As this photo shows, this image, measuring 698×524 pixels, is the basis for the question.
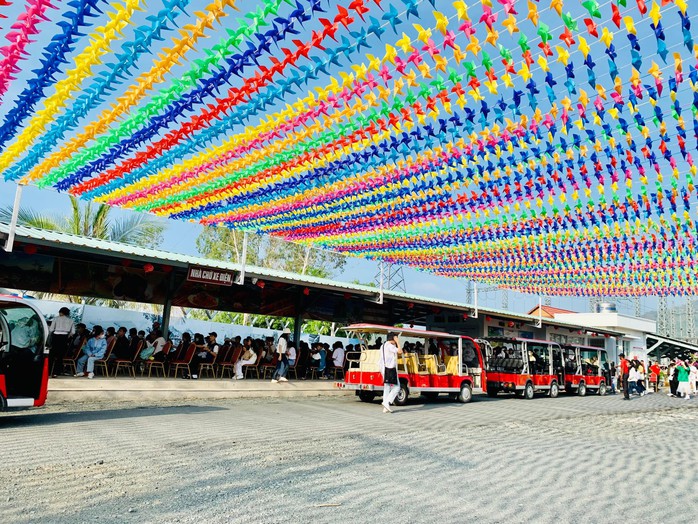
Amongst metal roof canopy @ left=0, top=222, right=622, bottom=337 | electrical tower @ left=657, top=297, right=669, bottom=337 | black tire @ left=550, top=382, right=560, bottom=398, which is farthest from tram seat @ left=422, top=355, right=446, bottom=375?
electrical tower @ left=657, top=297, right=669, bottom=337

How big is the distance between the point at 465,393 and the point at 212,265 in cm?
773

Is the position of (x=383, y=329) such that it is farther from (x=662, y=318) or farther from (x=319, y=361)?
(x=662, y=318)

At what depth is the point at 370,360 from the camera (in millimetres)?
13273

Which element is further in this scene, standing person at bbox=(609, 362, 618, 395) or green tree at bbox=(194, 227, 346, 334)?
green tree at bbox=(194, 227, 346, 334)

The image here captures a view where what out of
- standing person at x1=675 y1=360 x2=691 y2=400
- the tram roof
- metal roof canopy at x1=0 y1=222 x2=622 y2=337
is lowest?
standing person at x1=675 y1=360 x2=691 y2=400

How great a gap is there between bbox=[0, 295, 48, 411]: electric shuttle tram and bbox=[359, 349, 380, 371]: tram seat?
7.25 meters

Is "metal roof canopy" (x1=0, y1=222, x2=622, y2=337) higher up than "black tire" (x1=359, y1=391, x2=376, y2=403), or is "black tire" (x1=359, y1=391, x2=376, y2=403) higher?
"metal roof canopy" (x1=0, y1=222, x2=622, y2=337)

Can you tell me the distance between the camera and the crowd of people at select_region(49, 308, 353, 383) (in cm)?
1187

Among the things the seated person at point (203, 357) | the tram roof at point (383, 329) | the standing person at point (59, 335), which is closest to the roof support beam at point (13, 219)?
the standing person at point (59, 335)

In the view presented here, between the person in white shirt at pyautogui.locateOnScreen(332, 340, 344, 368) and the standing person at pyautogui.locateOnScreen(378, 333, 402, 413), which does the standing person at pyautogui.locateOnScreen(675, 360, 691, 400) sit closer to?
the person in white shirt at pyautogui.locateOnScreen(332, 340, 344, 368)

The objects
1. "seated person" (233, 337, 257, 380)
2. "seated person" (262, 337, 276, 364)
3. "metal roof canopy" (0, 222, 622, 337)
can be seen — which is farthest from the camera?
"seated person" (262, 337, 276, 364)

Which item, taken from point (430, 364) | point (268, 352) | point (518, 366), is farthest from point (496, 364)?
point (268, 352)

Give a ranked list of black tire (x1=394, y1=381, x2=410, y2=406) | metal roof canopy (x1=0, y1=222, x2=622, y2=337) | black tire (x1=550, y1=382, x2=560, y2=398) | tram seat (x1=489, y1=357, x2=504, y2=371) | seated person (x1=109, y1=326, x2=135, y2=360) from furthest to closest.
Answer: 1. black tire (x1=550, y1=382, x2=560, y2=398)
2. tram seat (x1=489, y1=357, x2=504, y2=371)
3. black tire (x1=394, y1=381, x2=410, y2=406)
4. seated person (x1=109, y1=326, x2=135, y2=360)
5. metal roof canopy (x1=0, y1=222, x2=622, y2=337)

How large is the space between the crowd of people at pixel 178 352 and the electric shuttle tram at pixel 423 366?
2377 mm
